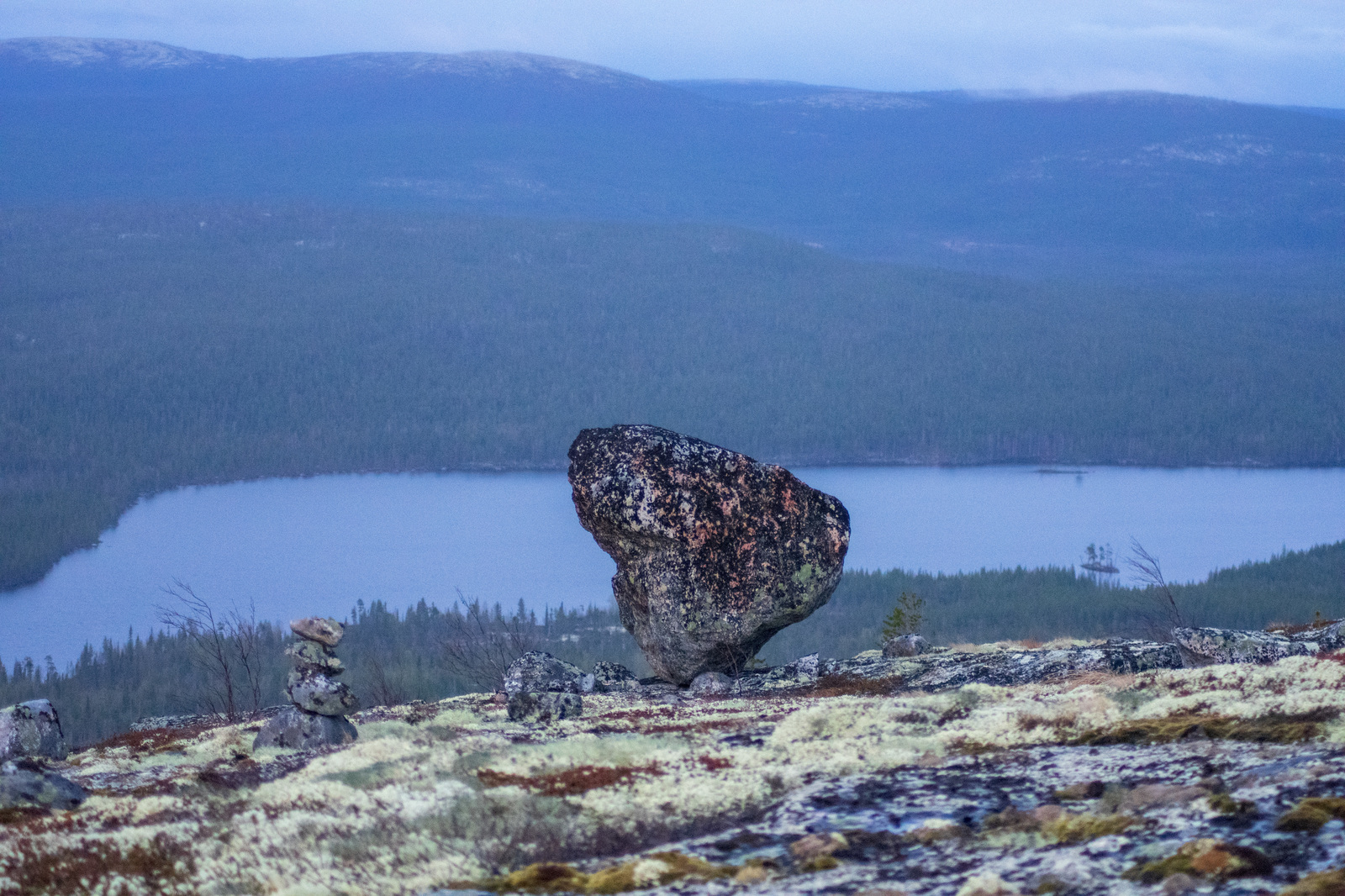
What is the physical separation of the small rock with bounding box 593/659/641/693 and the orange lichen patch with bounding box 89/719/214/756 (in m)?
9.25

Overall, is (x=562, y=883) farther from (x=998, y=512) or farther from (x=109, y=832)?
(x=998, y=512)

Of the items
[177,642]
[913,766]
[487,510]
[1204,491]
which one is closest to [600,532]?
[913,766]

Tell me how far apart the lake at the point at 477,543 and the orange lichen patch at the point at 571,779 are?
109 m

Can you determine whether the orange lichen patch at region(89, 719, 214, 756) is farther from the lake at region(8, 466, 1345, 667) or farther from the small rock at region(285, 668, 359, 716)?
the lake at region(8, 466, 1345, 667)

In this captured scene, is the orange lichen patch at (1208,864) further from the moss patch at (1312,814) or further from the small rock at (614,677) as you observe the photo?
the small rock at (614,677)

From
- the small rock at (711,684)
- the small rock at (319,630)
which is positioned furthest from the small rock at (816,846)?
the small rock at (711,684)

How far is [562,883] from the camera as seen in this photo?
11555mm

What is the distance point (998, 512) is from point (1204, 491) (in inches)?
1531

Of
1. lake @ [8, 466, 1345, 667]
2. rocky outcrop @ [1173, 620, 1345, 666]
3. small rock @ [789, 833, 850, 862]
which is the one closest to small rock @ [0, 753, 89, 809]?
small rock @ [789, 833, 850, 862]

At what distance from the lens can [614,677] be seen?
109ft

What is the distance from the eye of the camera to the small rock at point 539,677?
2939 cm

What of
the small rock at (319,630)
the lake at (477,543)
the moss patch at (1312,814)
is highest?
the moss patch at (1312,814)

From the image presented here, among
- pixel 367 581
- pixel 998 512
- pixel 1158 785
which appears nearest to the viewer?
pixel 1158 785

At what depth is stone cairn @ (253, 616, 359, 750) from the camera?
22812 millimetres
